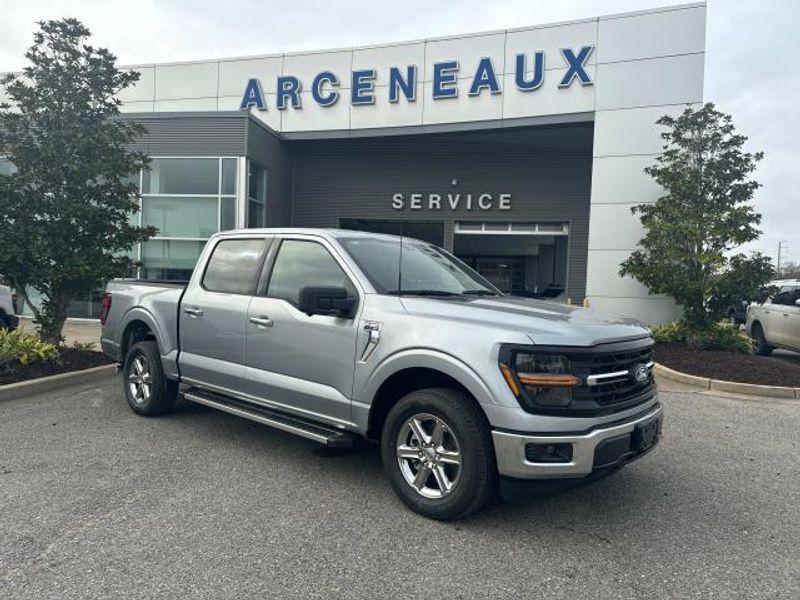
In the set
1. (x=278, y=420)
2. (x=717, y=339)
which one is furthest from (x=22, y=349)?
(x=717, y=339)

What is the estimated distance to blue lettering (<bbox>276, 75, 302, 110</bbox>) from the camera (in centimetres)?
1678

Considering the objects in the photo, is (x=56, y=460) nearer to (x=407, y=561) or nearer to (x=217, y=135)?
(x=407, y=561)

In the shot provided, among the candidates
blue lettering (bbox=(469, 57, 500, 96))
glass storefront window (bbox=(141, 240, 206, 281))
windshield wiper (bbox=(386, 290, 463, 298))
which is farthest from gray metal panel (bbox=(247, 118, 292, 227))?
windshield wiper (bbox=(386, 290, 463, 298))

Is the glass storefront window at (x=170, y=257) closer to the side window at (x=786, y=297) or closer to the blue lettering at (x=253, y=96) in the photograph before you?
the blue lettering at (x=253, y=96)

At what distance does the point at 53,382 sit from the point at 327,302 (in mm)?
5221

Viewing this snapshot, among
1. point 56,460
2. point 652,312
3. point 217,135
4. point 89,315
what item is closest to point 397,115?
point 217,135

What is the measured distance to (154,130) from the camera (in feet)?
48.8

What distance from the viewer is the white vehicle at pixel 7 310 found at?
958cm

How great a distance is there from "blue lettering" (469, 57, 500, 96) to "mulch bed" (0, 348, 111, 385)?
11.0 metres

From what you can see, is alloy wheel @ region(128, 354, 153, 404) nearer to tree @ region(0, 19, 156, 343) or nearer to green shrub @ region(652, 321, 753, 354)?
tree @ region(0, 19, 156, 343)

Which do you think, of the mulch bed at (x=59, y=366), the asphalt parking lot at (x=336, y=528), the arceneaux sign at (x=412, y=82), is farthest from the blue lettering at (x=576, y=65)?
the mulch bed at (x=59, y=366)

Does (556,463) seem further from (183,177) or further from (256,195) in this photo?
(256,195)

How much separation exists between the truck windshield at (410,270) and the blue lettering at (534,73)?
11.0m

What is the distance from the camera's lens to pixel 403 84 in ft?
52.1
